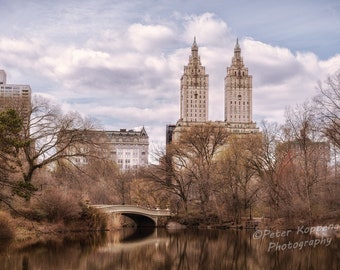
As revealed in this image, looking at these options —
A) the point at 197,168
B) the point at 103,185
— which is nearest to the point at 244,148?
the point at 197,168

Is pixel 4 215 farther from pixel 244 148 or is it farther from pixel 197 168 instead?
pixel 244 148

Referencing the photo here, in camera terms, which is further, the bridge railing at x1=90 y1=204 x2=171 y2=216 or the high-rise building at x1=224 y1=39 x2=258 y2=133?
the high-rise building at x1=224 y1=39 x2=258 y2=133

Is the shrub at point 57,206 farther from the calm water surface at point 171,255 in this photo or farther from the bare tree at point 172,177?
the bare tree at point 172,177

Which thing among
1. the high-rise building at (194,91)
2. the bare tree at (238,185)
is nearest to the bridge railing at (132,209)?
the bare tree at (238,185)

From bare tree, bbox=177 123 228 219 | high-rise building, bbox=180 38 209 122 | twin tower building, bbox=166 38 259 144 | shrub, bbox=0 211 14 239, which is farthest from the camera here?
high-rise building, bbox=180 38 209 122

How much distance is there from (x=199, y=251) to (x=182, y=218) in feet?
83.8

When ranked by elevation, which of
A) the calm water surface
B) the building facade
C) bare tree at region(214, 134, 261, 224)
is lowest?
the calm water surface

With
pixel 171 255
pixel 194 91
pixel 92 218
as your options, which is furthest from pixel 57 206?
pixel 194 91

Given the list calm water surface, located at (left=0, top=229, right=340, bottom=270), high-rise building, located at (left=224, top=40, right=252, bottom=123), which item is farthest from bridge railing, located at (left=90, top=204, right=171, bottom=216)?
high-rise building, located at (left=224, top=40, right=252, bottom=123)

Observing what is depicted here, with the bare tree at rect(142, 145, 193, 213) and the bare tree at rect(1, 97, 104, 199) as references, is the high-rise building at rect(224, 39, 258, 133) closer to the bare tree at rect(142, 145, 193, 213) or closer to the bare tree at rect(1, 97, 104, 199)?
the bare tree at rect(142, 145, 193, 213)

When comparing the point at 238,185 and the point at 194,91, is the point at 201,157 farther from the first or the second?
the point at 194,91

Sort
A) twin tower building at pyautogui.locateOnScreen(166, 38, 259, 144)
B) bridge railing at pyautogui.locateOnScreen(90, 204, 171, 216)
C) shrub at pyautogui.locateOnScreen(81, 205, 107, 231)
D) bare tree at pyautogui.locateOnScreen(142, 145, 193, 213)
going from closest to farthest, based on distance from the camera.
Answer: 1. shrub at pyautogui.locateOnScreen(81, 205, 107, 231)
2. bridge railing at pyautogui.locateOnScreen(90, 204, 171, 216)
3. bare tree at pyautogui.locateOnScreen(142, 145, 193, 213)
4. twin tower building at pyautogui.locateOnScreen(166, 38, 259, 144)

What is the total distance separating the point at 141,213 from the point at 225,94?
465ft

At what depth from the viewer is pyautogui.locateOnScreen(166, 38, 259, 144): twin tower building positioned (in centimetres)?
18562
